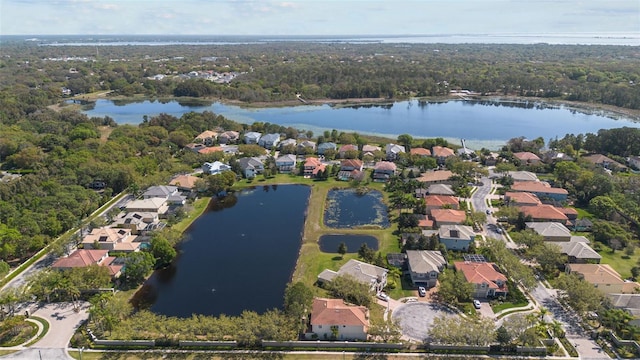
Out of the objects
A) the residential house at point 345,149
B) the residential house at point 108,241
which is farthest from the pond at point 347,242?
the residential house at point 345,149

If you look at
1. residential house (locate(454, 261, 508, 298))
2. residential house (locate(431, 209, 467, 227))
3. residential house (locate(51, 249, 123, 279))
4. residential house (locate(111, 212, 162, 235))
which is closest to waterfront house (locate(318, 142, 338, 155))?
residential house (locate(431, 209, 467, 227))

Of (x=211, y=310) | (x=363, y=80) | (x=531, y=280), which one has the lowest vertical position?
(x=211, y=310)

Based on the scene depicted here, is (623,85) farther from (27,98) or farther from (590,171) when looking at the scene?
(27,98)

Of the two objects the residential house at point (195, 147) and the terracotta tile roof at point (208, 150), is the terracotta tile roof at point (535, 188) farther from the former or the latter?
the residential house at point (195, 147)

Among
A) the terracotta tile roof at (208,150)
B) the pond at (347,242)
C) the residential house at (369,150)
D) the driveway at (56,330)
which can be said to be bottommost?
the driveway at (56,330)

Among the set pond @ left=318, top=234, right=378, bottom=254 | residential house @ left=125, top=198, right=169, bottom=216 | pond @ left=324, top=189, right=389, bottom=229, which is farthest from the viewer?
residential house @ left=125, top=198, right=169, bottom=216

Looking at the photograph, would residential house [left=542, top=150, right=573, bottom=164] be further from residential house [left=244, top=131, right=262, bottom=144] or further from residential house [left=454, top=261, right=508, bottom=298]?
residential house [left=244, top=131, right=262, bottom=144]

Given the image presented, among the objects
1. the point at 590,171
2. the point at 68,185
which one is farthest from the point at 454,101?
the point at 68,185
